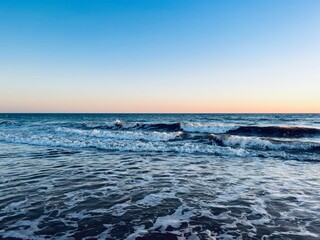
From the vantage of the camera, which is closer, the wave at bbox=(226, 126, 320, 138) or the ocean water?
the ocean water

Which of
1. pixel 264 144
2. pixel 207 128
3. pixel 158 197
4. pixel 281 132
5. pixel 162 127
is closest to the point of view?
pixel 158 197

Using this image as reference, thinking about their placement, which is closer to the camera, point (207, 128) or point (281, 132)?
point (281, 132)

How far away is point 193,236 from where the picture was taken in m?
4.69

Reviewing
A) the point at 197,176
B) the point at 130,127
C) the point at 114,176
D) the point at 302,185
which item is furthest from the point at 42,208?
the point at 130,127

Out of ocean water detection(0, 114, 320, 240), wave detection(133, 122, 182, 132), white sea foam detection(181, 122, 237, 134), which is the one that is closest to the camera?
ocean water detection(0, 114, 320, 240)

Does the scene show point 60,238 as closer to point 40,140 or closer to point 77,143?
point 77,143

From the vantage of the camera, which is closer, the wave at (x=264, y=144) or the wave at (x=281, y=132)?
the wave at (x=264, y=144)

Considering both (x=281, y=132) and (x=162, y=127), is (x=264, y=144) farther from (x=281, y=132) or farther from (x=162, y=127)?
(x=162, y=127)

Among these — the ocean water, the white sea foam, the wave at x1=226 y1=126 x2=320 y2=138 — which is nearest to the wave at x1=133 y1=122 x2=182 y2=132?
the white sea foam

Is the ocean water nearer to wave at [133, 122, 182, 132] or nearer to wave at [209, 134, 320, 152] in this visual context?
wave at [209, 134, 320, 152]

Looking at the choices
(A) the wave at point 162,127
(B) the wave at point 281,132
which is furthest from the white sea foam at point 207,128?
(B) the wave at point 281,132

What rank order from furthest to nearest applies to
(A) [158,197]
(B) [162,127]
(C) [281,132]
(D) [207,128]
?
(B) [162,127]
(D) [207,128]
(C) [281,132]
(A) [158,197]

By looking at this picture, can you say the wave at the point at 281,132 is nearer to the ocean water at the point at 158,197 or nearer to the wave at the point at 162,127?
the wave at the point at 162,127

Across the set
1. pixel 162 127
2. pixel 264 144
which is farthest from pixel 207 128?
pixel 264 144
